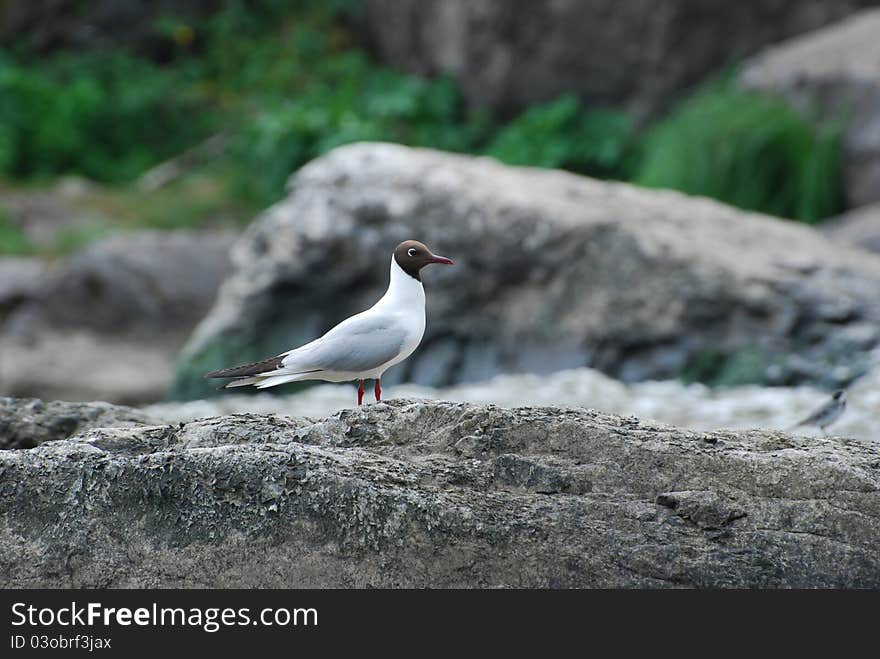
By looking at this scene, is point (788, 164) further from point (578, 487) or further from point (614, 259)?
point (578, 487)

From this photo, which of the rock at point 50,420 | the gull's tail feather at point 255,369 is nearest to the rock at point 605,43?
the gull's tail feather at point 255,369

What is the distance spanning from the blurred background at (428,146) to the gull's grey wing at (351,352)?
8.14ft

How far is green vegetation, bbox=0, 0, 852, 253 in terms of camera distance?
10.1 metres

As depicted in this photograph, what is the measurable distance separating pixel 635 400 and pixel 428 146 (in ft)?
19.8

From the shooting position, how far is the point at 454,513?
2.93 metres

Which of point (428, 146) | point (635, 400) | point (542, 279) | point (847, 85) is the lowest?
point (635, 400)

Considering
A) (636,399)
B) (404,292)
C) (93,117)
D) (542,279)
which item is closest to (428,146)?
(93,117)

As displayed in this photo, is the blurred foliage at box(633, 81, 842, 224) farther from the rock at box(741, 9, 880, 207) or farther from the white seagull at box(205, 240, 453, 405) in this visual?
the white seagull at box(205, 240, 453, 405)

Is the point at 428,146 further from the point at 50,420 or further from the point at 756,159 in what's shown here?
the point at 50,420

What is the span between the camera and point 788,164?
397 inches

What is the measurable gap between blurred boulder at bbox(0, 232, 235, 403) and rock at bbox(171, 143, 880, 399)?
4.00 ft

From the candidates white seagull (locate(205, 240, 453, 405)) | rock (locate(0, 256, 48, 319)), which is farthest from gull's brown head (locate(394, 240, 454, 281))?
rock (locate(0, 256, 48, 319))

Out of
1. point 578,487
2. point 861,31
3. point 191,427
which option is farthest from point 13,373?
point 861,31

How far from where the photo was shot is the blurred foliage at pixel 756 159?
9883mm
